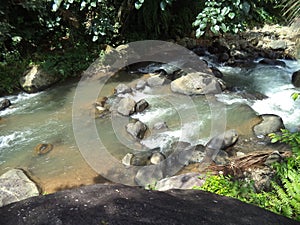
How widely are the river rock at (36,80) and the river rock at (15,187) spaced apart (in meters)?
3.08

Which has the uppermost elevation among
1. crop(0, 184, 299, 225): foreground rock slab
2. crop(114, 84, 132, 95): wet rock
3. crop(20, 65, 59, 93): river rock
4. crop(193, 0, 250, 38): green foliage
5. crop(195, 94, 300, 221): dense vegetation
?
crop(193, 0, 250, 38): green foliage

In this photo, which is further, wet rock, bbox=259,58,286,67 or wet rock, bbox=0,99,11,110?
wet rock, bbox=259,58,286,67

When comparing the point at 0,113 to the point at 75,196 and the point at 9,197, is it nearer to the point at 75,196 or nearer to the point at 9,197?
the point at 9,197

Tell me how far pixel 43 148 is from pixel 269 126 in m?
3.87

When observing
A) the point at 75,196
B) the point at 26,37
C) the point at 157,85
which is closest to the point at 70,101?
the point at 157,85

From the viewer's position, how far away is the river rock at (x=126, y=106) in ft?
19.1

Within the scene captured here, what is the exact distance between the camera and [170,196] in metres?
1.93

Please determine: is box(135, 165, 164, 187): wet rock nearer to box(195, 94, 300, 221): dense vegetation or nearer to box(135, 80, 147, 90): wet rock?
box(195, 94, 300, 221): dense vegetation

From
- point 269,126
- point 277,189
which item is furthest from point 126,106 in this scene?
point 277,189

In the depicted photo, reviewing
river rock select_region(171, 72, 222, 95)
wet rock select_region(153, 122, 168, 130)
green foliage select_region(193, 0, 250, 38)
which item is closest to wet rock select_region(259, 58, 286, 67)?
river rock select_region(171, 72, 222, 95)

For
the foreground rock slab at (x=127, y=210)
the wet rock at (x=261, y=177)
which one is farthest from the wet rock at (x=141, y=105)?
the foreground rock slab at (x=127, y=210)

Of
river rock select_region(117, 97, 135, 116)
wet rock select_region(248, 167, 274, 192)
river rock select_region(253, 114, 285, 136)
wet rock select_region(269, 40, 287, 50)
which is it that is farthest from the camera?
wet rock select_region(269, 40, 287, 50)

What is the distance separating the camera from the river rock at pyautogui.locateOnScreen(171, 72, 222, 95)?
638cm

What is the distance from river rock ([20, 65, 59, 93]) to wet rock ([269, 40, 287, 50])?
6137mm
